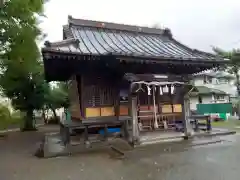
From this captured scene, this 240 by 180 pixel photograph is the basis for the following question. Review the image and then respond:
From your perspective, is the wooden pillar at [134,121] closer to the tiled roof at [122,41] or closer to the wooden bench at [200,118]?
the tiled roof at [122,41]

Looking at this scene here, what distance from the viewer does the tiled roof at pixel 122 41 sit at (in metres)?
9.65

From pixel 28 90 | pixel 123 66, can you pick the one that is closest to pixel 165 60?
pixel 123 66

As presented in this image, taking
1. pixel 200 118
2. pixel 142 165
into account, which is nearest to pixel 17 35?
pixel 142 165

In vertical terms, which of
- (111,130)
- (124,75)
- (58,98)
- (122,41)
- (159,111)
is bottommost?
(111,130)

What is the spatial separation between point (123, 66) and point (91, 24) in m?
4.21

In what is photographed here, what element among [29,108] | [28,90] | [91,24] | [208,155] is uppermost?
[91,24]

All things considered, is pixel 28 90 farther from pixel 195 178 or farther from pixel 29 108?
pixel 195 178

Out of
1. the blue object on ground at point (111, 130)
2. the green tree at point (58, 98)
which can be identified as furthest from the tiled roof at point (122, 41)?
the green tree at point (58, 98)

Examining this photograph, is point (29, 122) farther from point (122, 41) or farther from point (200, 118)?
point (200, 118)

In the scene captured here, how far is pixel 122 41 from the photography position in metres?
12.1

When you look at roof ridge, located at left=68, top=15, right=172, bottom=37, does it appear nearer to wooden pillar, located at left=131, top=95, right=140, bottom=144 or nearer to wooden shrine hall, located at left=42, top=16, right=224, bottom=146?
wooden shrine hall, located at left=42, top=16, right=224, bottom=146

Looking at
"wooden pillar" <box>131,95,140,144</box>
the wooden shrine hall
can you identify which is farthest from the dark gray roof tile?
"wooden pillar" <box>131,95,140,144</box>

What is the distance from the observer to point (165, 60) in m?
9.62

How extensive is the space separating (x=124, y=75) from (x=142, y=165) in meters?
3.93
